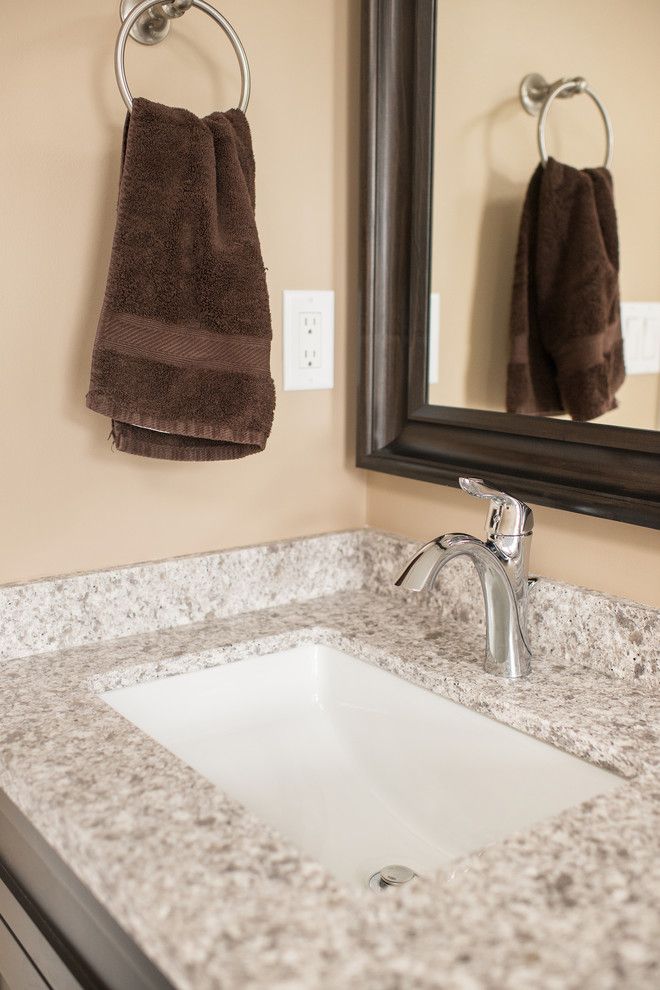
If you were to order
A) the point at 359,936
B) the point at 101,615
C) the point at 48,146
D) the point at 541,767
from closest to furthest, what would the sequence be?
the point at 359,936
the point at 541,767
the point at 48,146
the point at 101,615

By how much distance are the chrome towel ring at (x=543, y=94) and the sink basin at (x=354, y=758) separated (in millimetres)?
613

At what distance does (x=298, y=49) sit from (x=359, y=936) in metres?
1.02

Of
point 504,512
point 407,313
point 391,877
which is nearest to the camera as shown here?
point 391,877

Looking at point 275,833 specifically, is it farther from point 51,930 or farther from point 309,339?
point 309,339

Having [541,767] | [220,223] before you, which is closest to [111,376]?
[220,223]

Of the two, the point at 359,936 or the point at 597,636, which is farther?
the point at 597,636

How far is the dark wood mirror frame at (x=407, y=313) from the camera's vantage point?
41.8 inches

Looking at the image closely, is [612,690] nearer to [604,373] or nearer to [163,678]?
[604,373]

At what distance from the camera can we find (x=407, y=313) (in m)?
1.20

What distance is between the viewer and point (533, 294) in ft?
3.44

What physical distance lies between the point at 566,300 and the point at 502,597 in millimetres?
335

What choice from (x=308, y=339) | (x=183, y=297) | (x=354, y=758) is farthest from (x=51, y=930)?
(x=308, y=339)

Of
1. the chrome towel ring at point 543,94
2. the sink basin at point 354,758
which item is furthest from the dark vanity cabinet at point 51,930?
the chrome towel ring at point 543,94

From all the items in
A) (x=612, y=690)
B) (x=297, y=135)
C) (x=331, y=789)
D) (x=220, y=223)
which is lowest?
(x=331, y=789)
